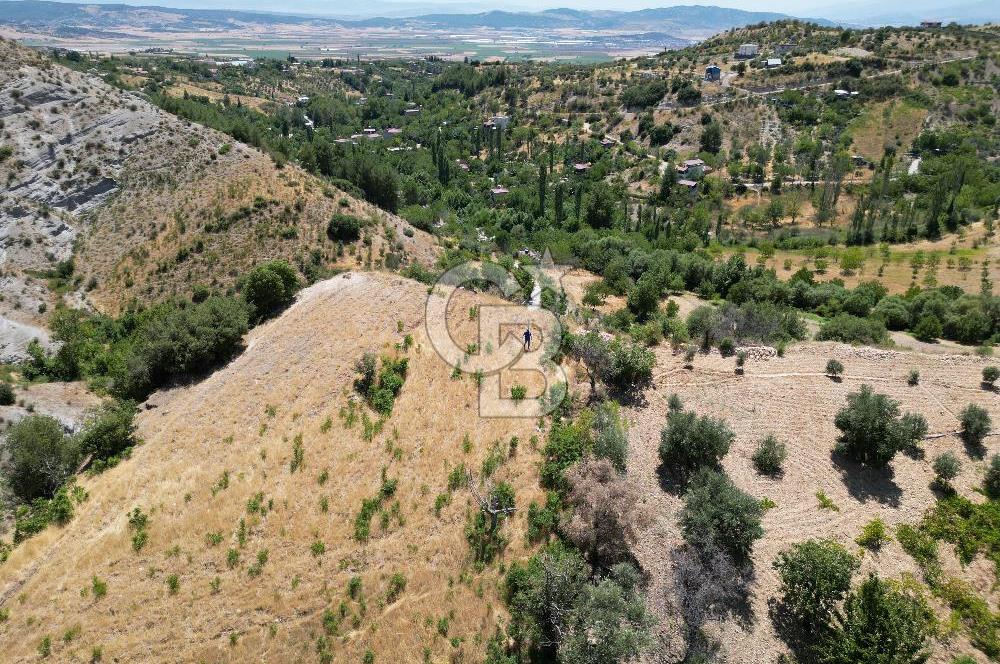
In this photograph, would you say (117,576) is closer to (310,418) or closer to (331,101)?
(310,418)

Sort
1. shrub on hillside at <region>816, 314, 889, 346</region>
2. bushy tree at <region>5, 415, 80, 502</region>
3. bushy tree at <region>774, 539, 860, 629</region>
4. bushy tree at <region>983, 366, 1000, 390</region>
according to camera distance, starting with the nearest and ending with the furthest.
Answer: bushy tree at <region>774, 539, 860, 629</region>, bushy tree at <region>5, 415, 80, 502</region>, bushy tree at <region>983, 366, 1000, 390</region>, shrub on hillside at <region>816, 314, 889, 346</region>

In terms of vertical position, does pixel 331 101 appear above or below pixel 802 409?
above

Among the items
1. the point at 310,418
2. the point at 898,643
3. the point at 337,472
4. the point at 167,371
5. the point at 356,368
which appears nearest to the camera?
the point at 898,643

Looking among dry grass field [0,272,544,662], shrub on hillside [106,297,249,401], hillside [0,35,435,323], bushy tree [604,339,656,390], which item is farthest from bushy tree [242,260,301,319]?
bushy tree [604,339,656,390]

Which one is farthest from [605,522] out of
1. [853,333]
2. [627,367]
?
[853,333]

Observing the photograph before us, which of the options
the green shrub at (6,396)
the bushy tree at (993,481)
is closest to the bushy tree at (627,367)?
the bushy tree at (993,481)

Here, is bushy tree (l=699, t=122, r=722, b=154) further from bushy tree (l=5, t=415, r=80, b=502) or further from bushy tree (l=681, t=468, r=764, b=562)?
bushy tree (l=5, t=415, r=80, b=502)

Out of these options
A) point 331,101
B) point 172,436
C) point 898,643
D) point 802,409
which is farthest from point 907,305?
point 331,101
